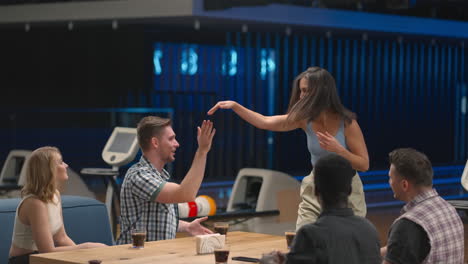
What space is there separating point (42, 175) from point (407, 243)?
162 centimetres

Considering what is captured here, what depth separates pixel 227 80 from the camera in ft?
42.4

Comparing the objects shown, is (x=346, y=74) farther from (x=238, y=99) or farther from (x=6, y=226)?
(x=6, y=226)

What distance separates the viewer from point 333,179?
2205mm

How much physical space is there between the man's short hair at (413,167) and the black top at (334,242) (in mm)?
354

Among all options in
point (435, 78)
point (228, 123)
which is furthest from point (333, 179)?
point (435, 78)

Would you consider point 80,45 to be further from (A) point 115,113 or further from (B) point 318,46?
(B) point 318,46

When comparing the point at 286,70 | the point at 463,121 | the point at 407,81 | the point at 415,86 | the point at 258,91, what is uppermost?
the point at 286,70

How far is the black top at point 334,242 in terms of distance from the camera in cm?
219

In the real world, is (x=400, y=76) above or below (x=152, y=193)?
below

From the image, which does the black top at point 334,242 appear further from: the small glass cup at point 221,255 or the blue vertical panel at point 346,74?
the blue vertical panel at point 346,74

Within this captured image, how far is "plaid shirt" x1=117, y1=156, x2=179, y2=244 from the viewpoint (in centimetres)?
347

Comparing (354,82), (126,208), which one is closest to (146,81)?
(354,82)

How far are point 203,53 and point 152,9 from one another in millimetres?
3264

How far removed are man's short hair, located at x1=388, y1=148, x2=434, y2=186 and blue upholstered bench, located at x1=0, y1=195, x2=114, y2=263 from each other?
1.89 m
